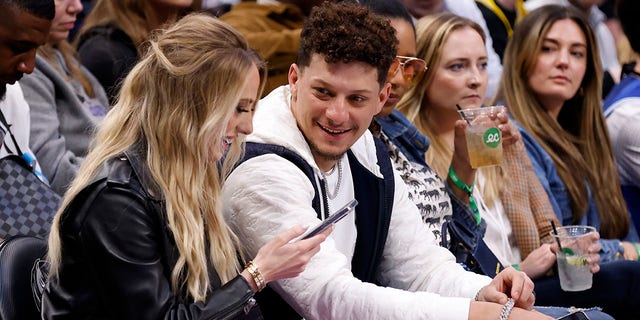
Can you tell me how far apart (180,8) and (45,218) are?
5.78 ft

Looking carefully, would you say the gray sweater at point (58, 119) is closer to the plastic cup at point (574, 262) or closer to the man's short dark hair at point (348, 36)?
the man's short dark hair at point (348, 36)

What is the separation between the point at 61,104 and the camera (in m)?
3.95

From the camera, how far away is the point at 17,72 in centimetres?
315

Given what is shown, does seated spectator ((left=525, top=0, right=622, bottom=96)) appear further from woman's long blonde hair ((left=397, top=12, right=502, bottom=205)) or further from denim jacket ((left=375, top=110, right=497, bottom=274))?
denim jacket ((left=375, top=110, right=497, bottom=274))

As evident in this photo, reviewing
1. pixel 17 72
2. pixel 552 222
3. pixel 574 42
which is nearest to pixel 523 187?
pixel 552 222

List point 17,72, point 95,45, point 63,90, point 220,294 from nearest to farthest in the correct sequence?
point 220,294
point 17,72
point 63,90
point 95,45

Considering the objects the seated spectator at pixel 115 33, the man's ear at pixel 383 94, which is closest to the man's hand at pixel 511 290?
the man's ear at pixel 383 94

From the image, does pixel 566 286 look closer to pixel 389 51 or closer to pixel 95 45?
pixel 389 51

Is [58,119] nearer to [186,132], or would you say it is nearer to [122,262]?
[186,132]

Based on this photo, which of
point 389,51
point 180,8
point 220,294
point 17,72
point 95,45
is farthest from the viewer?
point 180,8

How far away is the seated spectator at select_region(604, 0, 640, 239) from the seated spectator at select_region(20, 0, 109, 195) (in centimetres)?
242

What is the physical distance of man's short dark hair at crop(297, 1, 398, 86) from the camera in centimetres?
279

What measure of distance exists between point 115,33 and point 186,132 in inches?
74.3

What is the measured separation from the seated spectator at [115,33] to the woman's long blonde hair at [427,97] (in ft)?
3.44
